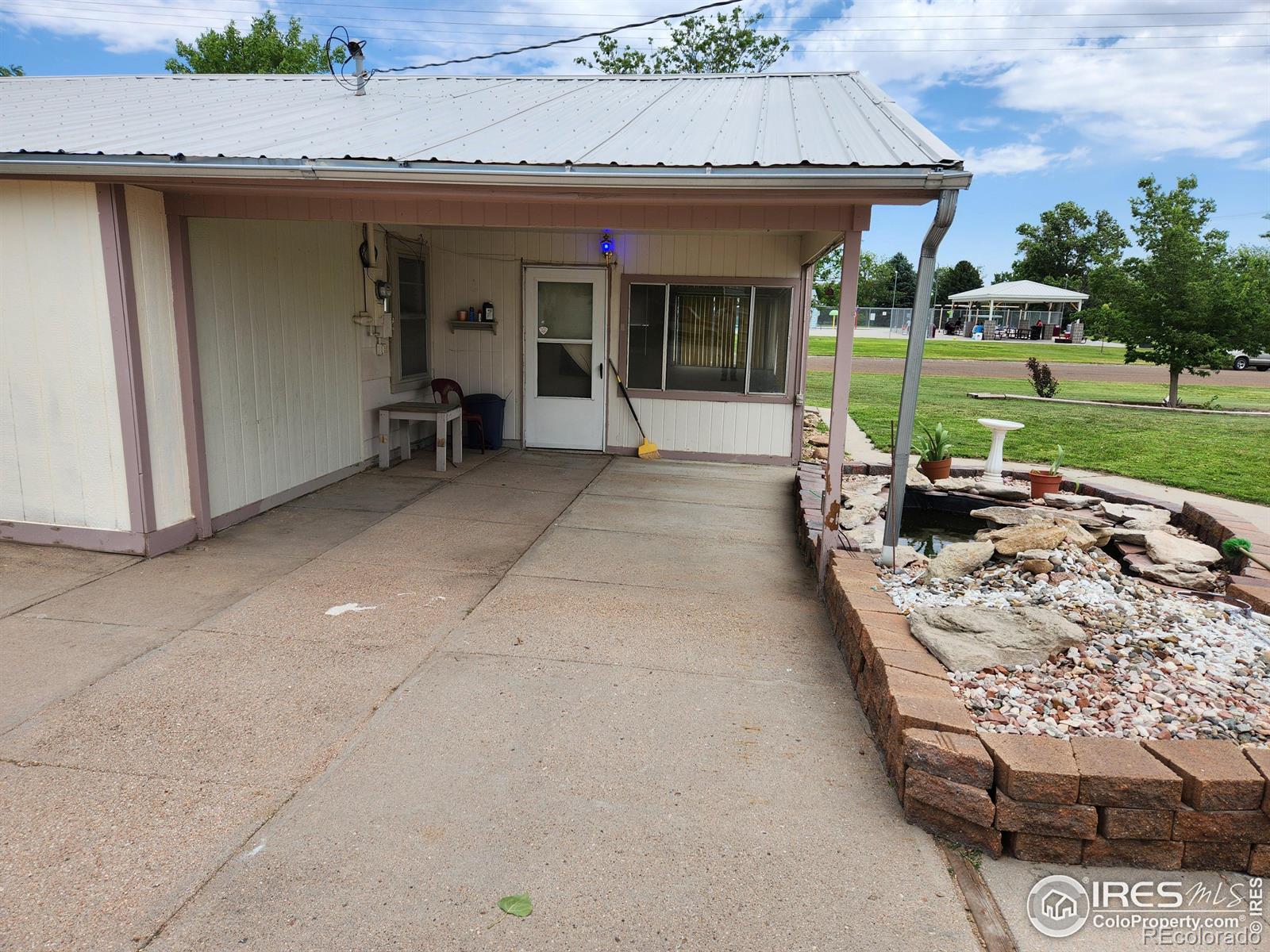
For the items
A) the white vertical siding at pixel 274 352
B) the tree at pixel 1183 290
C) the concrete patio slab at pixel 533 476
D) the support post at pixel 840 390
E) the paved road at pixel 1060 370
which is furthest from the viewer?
the paved road at pixel 1060 370

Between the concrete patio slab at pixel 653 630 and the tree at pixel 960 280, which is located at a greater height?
the tree at pixel 960 280

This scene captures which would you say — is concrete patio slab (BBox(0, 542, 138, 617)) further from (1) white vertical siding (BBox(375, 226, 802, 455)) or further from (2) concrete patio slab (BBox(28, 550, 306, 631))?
(1) white vertical siding (BBox(375, 226, 802, 455))

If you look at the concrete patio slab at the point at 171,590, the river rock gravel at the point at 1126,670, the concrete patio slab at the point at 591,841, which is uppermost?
the river rock gravel at the point at 1126,670

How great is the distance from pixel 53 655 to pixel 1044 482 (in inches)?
288

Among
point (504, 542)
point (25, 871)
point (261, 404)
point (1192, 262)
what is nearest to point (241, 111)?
point (261, 404)

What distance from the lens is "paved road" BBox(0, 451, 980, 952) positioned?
224 cm

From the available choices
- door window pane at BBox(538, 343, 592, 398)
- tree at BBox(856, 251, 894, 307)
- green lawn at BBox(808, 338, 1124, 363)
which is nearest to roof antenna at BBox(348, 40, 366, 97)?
door window pane at BBox(538, 343, 592, 398)

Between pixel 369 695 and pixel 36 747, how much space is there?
1.19 metres

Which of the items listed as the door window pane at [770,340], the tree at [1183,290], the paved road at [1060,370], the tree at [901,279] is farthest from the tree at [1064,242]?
the door window pane at [770,340]

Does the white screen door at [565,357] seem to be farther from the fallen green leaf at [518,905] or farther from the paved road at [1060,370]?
the paved road at [1060,370]

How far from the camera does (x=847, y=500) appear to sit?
292 inches

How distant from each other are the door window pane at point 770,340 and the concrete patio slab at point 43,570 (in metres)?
6.40

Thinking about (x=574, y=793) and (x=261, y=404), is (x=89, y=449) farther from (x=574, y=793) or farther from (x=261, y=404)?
(x=574, y=793)

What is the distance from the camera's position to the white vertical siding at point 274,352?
5.68 meters
